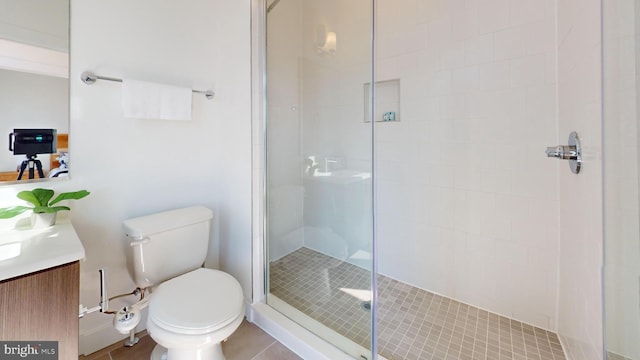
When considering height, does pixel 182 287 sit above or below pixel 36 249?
below

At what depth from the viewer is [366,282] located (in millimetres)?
1488

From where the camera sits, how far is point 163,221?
138 centimetres

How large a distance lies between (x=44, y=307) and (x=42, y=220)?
1.62ft

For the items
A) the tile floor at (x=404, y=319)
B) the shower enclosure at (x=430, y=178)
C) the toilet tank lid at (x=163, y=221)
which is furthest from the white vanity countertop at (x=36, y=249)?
the tile floor at (x=404, y=319)

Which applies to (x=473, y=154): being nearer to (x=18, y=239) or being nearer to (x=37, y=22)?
(x=18, y=239)

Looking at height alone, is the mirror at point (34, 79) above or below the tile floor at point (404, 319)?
above

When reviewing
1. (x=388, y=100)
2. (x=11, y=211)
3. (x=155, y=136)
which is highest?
(x=388, y=100)

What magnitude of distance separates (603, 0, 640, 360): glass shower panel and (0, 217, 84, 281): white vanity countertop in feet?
5.26

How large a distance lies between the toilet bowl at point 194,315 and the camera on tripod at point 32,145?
0.81 metres

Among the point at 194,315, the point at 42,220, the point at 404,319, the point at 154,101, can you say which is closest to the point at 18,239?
the point at 42,220

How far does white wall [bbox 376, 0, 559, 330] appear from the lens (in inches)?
60.1

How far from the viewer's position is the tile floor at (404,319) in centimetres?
142

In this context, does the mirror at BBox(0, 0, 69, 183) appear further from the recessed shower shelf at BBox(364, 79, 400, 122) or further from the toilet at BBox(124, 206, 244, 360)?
the recessed shower shelf at BBox(364, 79, 400, 122)

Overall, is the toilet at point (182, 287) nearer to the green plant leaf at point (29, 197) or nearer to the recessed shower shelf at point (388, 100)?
the green plant leaf at point (29, 197)
